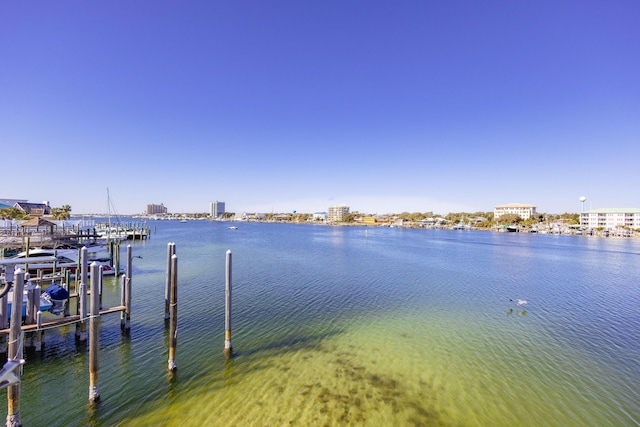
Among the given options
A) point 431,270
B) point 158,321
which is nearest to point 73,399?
point 158,321

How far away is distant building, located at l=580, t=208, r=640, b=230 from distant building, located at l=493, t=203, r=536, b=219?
30574mm

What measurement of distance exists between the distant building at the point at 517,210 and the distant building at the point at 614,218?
3057 centimetres

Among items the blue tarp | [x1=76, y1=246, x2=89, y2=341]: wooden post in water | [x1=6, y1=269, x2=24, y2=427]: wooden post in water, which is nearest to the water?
[x1=76, y1=246, x2=89, y2=341]: wooden post in water

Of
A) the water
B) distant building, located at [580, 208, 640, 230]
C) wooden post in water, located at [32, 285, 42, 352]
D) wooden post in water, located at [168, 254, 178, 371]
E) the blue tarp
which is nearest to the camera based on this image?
the water

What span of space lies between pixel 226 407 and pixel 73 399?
4.41 metres

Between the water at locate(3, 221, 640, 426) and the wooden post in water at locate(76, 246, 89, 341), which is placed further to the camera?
the wooden post in water at locate(76, 246, 89, 341)

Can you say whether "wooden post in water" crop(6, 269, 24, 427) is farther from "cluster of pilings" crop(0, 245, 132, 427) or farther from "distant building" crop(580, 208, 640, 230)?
"distant building" crop(580, 208, 640, 230)

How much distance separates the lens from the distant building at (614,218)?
119 m

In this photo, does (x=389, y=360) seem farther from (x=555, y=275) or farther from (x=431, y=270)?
(x=555, y=275)

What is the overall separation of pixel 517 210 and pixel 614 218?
49459 millimetres

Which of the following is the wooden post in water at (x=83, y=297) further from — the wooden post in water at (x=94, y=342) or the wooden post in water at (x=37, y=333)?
the wooden post in water at (x=94, y=342)

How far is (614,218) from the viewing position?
123 metres

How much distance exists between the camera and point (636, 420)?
26.0 ft

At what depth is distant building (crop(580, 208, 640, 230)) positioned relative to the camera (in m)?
119
